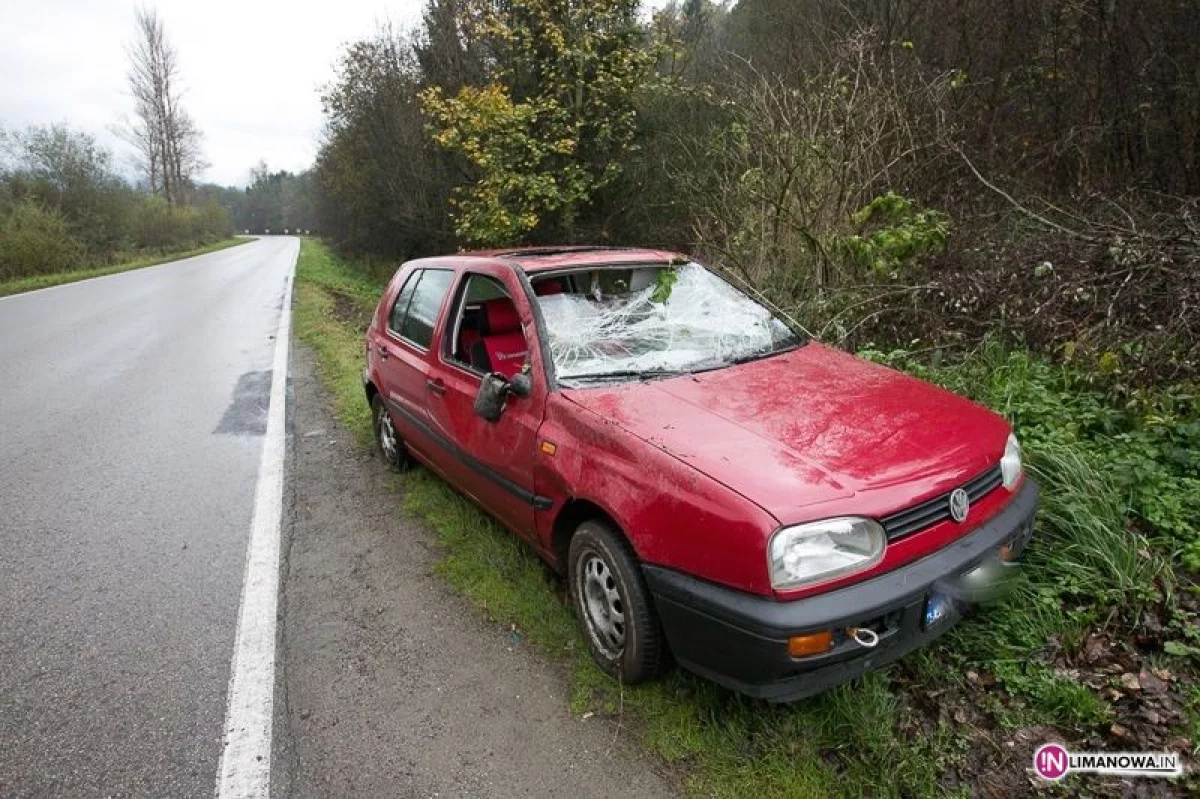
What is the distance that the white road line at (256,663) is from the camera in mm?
2400

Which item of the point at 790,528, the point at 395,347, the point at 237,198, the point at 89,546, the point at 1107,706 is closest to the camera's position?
the point at 790,528

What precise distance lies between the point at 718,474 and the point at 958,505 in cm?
87

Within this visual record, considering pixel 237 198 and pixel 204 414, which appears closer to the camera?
pixel 204 414

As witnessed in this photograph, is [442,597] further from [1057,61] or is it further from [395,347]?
[1057,61]

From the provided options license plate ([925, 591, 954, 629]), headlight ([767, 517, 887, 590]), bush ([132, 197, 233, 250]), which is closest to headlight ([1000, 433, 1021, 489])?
license plate ([925, 591, 954, 629])

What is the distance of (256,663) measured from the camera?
2988mm

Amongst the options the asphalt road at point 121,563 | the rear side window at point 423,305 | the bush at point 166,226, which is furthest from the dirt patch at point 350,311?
the bush at point 166,226

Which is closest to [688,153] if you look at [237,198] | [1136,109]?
[1136,109]

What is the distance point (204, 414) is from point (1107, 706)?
23.6 ft

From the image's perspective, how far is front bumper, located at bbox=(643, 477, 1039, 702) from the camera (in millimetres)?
→ 2135

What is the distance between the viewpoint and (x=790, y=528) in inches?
83.7

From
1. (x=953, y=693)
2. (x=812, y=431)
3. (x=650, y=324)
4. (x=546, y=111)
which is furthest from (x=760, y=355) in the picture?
(x=546, y=111)

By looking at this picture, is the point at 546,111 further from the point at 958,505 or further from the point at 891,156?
the point at 958,505

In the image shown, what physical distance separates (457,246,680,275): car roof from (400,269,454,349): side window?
0.27 meters
